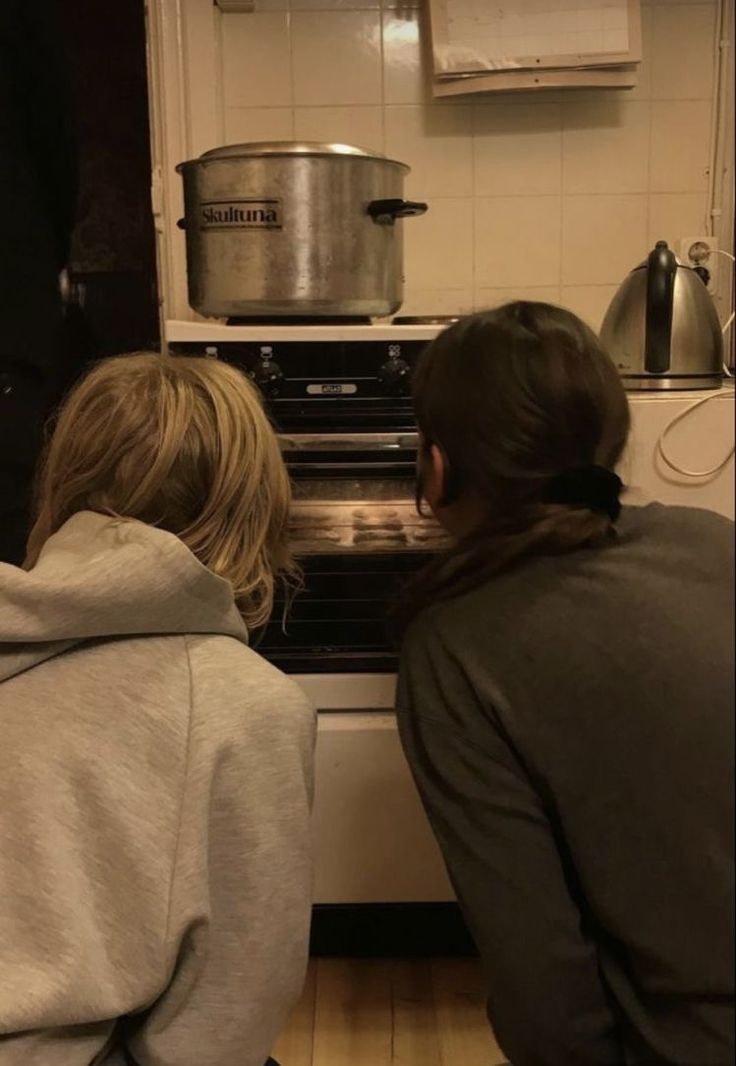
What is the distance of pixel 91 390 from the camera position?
3.39 feet

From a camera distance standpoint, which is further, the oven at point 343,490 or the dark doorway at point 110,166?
the dark doorway at point 110,166

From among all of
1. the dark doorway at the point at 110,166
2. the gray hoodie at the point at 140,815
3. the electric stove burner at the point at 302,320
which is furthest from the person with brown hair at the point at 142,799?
the dark doorway at the point at 110,166

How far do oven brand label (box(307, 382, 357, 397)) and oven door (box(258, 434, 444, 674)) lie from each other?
63 millimetres

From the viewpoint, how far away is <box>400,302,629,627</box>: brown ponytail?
73 centimetres

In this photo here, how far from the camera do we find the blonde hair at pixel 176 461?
3.26 ft

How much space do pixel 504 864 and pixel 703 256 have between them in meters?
1.60

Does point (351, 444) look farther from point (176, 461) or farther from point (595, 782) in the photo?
point (595, 782)

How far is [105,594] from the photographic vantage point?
0.85 meters

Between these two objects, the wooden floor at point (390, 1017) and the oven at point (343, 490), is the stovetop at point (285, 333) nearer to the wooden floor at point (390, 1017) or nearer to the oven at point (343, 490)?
the oven at point (343, 490)

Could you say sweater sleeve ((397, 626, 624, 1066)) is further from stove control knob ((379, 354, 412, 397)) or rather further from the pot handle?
the pot handle

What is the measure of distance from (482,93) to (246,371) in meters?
0.87

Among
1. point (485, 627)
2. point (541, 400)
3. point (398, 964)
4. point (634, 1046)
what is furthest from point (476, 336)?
point (398, 964)

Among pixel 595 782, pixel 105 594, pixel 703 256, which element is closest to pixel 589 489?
pixel 595 782

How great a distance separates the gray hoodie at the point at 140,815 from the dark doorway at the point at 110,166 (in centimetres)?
122
